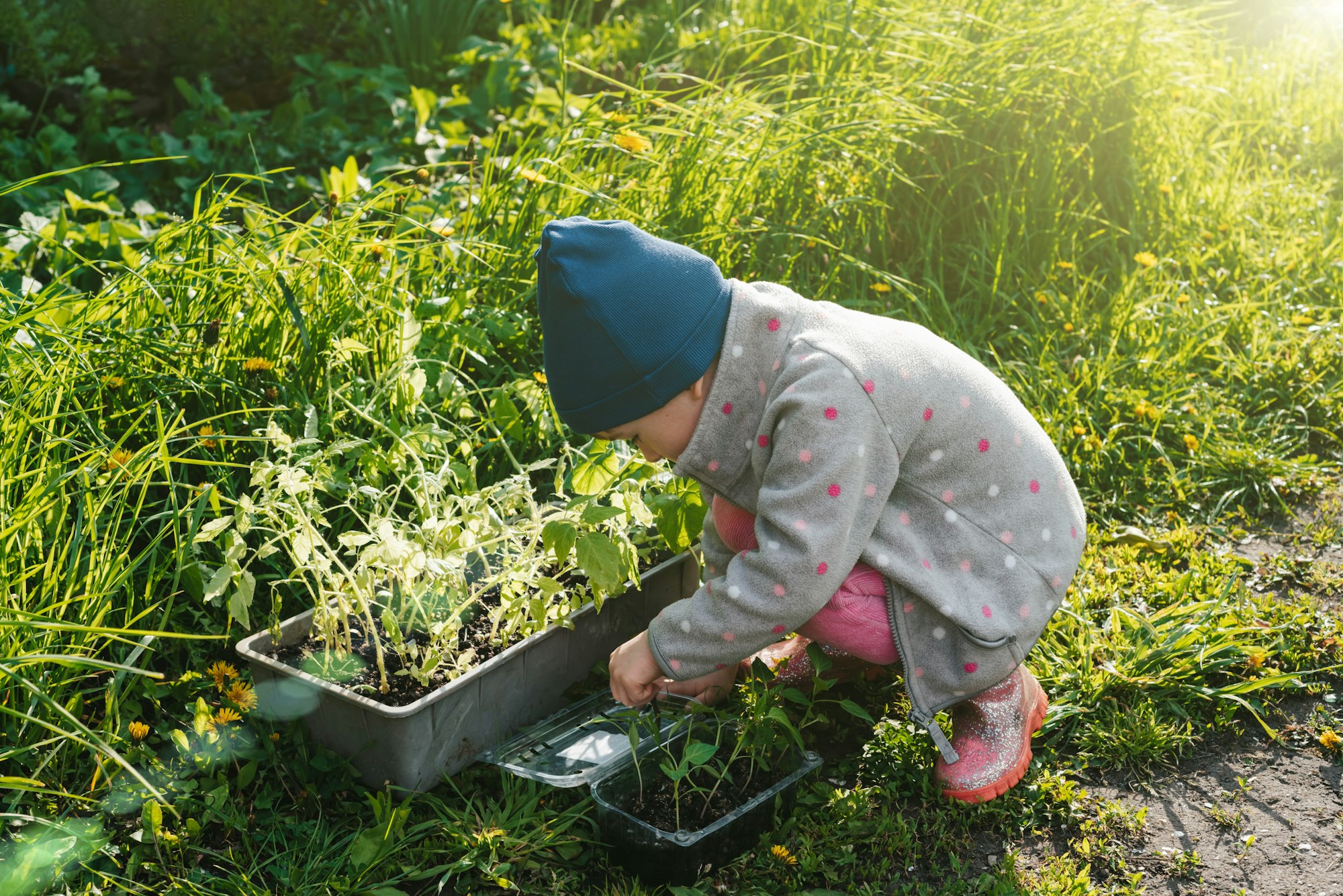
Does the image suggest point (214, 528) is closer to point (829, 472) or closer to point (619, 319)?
point (619, 319)

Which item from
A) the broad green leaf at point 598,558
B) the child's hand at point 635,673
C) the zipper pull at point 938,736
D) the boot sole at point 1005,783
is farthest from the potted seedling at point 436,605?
the boot sole at point 1005,783

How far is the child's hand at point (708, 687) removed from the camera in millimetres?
1948

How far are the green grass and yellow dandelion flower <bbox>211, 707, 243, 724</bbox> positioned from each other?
3 centimetres

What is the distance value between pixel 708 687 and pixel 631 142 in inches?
59.7

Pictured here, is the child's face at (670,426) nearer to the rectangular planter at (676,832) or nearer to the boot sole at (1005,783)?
the rectangular planter at (676,832)

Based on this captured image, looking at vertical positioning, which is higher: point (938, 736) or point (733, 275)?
point (733, 275)

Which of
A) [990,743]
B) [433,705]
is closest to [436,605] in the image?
[433,705]

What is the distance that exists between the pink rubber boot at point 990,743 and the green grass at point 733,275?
1.6 inches

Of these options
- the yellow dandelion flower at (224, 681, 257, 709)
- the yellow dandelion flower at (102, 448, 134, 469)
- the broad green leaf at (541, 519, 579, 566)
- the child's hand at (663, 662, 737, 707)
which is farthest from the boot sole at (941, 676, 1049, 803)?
the yellow dandelion flower at (102, 448, 134, 469)

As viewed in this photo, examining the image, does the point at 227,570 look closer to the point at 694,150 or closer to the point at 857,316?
the point at 857,316

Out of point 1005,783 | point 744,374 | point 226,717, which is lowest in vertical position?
point 1005,783

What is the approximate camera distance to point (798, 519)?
163 centimetres

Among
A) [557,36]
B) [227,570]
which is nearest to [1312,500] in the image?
[227,570]

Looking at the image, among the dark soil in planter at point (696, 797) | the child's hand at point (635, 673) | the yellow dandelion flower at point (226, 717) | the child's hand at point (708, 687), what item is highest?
the child's hand at point (635, 673)
